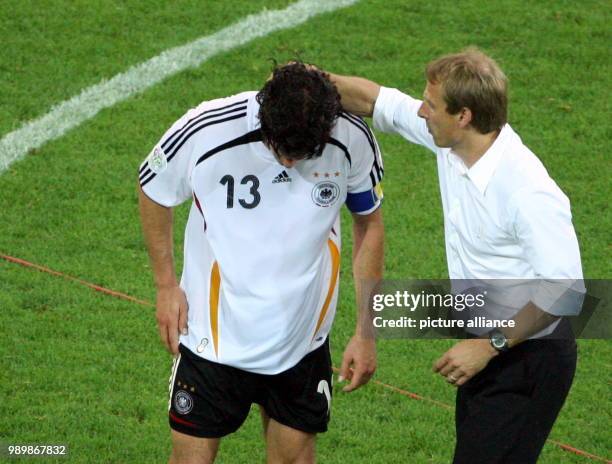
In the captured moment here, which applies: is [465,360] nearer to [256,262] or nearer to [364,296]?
[364,296]

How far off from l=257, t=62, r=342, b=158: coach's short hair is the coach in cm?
43

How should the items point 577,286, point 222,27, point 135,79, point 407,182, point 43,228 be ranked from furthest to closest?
point 222,27 → point 135,79 → point 407,182 → point 43,228 → point 577,286

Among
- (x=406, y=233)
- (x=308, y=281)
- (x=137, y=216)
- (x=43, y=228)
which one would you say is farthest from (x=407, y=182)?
(x=308, y=281)

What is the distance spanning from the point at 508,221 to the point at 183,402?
4.54ft

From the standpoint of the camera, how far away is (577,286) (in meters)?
4.63

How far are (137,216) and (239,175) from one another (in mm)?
3381

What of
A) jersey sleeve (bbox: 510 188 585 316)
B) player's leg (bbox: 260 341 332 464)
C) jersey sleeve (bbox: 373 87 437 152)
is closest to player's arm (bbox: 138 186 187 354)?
player's leg (bbox: 260 341 332 464)

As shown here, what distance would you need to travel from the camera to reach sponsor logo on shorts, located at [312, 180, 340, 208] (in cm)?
495

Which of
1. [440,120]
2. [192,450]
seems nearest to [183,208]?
[192,450]

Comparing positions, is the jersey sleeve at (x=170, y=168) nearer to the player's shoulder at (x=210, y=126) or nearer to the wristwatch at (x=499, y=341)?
the player's shoulder at (x=210, y=126)

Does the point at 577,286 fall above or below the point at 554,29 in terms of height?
above

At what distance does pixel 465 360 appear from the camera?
4734 mm

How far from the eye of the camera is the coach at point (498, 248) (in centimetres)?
459

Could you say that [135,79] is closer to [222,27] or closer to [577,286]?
[222,27]
